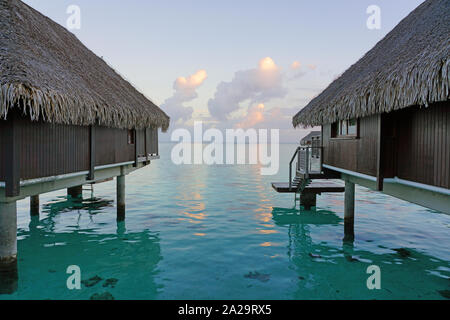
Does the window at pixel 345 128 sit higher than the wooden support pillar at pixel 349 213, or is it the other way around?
the window at pixel 345 128

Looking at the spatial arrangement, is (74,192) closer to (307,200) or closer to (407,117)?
(307,200)

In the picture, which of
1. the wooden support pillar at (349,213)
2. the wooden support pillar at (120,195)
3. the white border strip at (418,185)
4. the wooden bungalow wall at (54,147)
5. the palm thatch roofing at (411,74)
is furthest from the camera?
the wooden support pillar at (120,195)

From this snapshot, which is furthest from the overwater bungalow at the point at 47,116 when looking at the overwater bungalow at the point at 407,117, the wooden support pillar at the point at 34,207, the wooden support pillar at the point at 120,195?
the overwater bungalow at the point at 407,117

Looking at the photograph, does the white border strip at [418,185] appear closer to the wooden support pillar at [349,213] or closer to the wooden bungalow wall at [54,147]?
the wooden support pillar at [349,213]

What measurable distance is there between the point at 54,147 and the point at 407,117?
9.27 meters

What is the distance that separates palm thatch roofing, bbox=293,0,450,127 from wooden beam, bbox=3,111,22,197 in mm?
8706

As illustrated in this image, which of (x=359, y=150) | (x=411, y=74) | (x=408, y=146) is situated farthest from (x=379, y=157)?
(x=411, y=74)

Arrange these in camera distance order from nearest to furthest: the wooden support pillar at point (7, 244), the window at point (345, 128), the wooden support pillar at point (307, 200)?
the wooden support pillar at point (7, 244) → the window at point (345, 128) → the wooden support pillar at point (307, 200)

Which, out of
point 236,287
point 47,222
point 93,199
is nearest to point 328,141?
point 236,287

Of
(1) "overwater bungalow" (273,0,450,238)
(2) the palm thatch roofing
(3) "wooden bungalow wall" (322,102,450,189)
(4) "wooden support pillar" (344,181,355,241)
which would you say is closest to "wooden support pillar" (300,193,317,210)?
(4) "wooden support pillar" (344,181,355,241)

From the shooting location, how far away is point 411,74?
6891mm

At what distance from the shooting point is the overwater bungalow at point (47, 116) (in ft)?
22.9

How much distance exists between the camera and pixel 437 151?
6.76m
